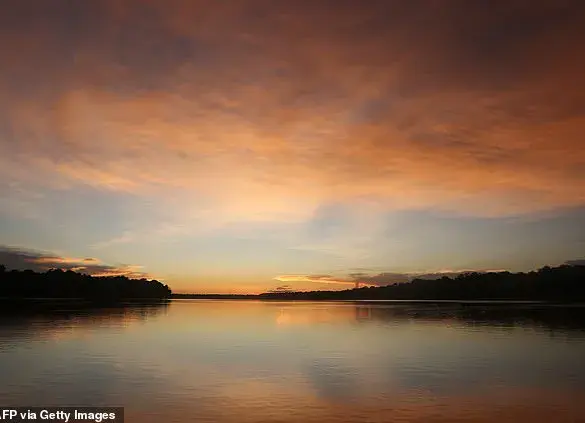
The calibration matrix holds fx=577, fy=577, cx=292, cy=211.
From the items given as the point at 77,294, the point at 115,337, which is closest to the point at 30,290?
the point at 77,294

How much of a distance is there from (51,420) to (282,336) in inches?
1407

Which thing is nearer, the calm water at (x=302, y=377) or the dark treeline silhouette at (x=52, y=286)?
the calm water at (x=302, y=377)

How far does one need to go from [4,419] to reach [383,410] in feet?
42.3

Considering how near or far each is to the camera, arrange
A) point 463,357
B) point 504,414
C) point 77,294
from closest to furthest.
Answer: point 504,414
point 463,357
point 77,294

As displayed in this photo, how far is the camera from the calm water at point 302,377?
68.9ft

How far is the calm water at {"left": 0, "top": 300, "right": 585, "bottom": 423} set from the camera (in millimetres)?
21000

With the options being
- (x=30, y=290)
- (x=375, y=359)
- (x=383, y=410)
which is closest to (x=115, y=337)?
(x=375, y=359)

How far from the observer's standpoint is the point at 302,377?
28.0m

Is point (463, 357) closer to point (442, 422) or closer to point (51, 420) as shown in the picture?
point (442, 422)

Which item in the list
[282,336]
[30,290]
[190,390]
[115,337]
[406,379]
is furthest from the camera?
[30,290]

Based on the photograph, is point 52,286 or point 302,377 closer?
point 302,377

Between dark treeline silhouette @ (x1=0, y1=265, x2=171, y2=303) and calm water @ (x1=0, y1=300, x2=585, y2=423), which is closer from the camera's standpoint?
calm water @ (x1=0, y1=300, x2=585, y2=423)

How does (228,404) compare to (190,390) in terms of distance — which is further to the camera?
(190,390)

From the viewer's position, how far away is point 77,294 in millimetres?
183250
